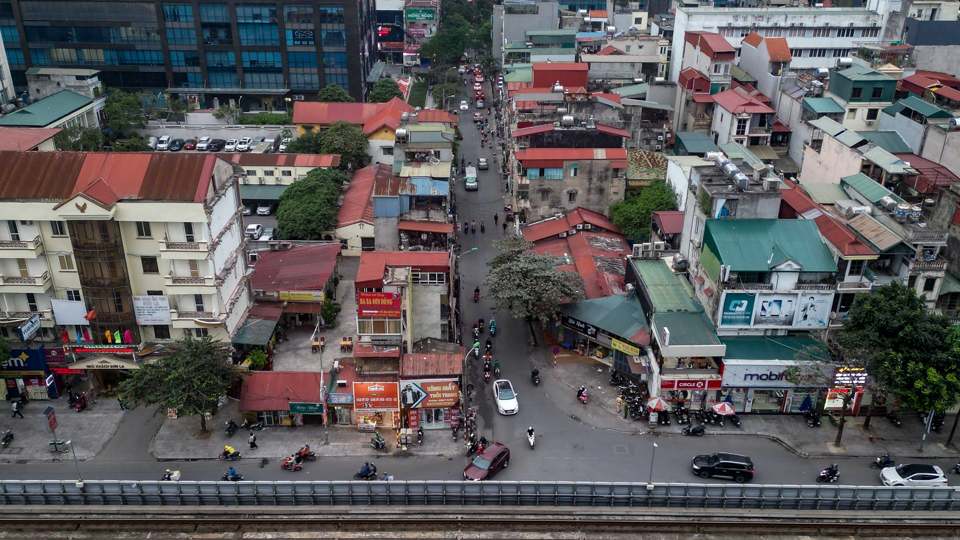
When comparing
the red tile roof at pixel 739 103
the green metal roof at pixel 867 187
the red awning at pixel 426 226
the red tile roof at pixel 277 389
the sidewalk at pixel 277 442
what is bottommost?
the sidewalk at pixel 277 442

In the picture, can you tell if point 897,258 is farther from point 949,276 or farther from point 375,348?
point 375,348

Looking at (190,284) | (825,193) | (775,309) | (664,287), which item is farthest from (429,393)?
(825,193)

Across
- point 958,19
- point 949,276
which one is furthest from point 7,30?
point 958,19

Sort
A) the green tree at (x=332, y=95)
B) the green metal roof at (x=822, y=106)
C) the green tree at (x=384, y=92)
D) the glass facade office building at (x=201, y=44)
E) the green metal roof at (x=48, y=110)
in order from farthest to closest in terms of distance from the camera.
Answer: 1. the glass facade office building at (x=201, y=44)
2. the green tree at (x=384, y=92)
3. the green tree at (x=332, y=95)
4. the green metal roof at (x=48, y=110)
5. the green metal roof at (x=822, y=106)

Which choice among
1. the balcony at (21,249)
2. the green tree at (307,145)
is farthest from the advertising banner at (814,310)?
the green tree at (307,145)

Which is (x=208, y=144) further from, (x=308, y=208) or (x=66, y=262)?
(x=66, y=262)

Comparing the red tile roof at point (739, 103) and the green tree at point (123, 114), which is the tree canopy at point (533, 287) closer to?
the red tile roof at point (739, 103)

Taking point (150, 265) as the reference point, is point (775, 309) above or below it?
below

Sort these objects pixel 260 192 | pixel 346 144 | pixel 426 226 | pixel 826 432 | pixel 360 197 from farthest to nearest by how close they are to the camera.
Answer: pixel 346 144 → pixel 260 192 → pixel 360 197 → pixel 426 226 → pixel 826 432

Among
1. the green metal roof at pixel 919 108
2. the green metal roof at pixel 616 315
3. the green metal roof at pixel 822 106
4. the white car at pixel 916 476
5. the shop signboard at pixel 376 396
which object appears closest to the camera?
the white car at pixel 916 476
